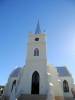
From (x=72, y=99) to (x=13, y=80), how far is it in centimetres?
1411

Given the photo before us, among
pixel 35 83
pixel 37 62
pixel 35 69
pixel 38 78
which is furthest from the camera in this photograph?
pixel 37 62

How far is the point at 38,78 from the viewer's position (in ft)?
91.7

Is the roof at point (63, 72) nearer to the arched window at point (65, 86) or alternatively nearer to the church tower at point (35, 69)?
the arched window at point (65, 86)

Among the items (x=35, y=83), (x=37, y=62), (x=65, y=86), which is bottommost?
(x=65, y=86)

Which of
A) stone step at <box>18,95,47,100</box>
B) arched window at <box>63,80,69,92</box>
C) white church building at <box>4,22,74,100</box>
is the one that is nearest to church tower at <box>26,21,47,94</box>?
white church building at <box>4,22,74,100</box>

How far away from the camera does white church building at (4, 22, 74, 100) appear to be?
84.1ft

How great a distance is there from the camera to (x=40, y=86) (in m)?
26.6

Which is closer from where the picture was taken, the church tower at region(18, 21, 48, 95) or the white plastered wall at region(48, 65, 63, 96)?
the white plastered wall at region(48, 65, 63, 96)

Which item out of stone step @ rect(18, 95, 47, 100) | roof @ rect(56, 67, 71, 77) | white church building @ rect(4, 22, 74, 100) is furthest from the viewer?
roof @ rect(56, 67, 71, 77)

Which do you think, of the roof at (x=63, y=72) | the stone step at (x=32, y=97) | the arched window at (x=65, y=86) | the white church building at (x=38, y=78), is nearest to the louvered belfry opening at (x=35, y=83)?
the white church building at (x=38, y=78)

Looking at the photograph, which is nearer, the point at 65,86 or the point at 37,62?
the point at 37,62

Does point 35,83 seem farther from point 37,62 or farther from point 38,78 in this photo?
point 37,62

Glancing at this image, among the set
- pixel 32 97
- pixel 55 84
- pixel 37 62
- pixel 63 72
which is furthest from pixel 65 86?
pixel 32 97

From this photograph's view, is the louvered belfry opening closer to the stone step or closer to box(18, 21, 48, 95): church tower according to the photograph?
box(18, 21, 48, 95): church tower
